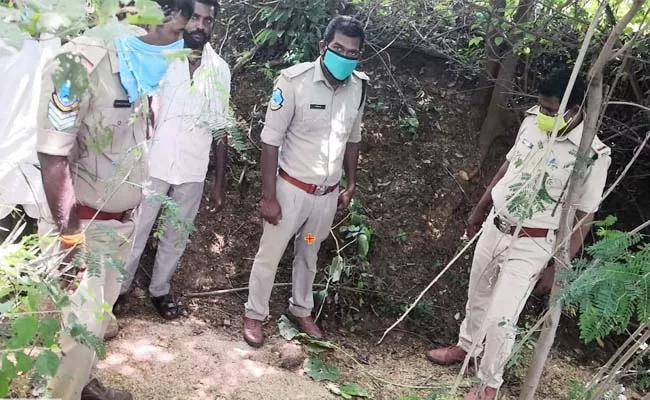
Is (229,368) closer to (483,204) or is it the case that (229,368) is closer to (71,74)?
(483,204)

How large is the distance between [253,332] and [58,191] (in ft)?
5.50

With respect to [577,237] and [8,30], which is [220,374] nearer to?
[577,237]

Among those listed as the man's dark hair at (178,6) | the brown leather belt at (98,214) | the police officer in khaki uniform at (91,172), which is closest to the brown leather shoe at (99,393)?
the police officer in khaki uniform at (91,172)

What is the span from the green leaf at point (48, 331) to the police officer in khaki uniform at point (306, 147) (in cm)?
186

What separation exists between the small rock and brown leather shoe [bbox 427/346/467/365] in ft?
2.88

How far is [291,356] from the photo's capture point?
3.27 m

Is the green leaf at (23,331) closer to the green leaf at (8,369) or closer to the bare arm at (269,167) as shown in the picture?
the green leaf at (8,369)

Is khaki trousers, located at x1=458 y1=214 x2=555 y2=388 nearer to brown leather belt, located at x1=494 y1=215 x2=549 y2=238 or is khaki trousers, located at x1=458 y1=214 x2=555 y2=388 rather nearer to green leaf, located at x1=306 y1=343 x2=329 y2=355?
brown leather belt, located at x1=494 y1=215 x2=549 y2=238

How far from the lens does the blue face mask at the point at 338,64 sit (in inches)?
125

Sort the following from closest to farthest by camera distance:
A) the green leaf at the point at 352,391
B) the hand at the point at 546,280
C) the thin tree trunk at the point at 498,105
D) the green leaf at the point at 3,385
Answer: the green leaf at the point at 3,385
the green leaf at the point at 352,391
the hand at the point at 546,280
the thin tree trunk at the point at 498,105

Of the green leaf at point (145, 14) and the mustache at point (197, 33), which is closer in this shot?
the green leaf at point (145, 14)

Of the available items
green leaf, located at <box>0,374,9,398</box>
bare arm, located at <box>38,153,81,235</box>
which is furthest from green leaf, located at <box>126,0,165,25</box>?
bare arm, located at <box>38,153,81,235</box>

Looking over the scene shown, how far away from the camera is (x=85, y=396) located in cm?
244

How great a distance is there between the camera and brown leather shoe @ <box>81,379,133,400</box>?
2.44 metres
